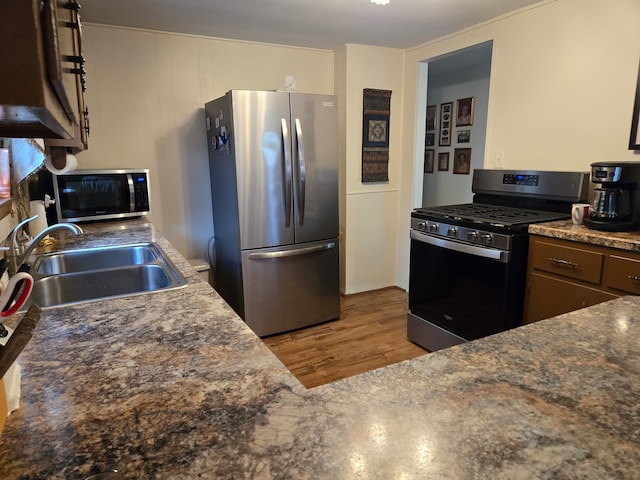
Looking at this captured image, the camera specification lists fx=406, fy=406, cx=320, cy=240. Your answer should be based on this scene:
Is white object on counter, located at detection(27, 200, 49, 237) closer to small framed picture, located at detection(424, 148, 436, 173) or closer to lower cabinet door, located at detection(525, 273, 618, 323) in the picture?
lower cabinet door, located at detection(525, 273, 618, 323)

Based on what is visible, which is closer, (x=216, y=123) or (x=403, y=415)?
(x=403, y=415)

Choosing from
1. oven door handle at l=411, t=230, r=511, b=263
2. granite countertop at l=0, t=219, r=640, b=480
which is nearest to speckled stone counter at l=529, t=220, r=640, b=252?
oven door handle at l=411, t=230, r=511, b=263

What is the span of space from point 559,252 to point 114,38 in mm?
3190

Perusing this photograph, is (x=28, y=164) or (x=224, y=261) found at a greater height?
(x=28, y=164)

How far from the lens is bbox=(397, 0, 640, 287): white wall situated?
7.28 ft

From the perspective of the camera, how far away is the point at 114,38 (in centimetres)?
291

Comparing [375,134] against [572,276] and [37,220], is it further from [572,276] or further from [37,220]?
[37,220]

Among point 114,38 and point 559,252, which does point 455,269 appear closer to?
point 559,252

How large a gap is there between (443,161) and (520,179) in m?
2.48

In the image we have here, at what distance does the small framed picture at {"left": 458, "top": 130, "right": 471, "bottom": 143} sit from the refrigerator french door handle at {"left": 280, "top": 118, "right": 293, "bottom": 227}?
8.86ft

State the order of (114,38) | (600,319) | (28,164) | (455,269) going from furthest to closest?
(114,38)
(455,269)
(28,164)
(600,319)

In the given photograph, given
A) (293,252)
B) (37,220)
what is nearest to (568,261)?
(293,252)

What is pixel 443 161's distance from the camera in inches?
199

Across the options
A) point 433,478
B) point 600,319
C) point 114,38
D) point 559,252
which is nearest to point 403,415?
point 433,478
